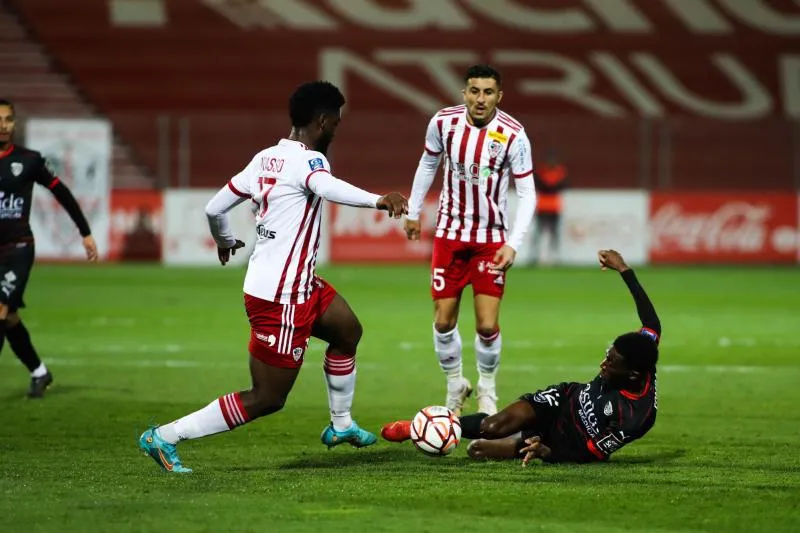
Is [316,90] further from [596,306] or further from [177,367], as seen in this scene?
[596,306]

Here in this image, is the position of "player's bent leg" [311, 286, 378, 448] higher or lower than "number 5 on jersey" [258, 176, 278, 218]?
lower

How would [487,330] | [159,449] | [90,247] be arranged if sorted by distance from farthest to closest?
[90,247]
[487,330]
[159,449]

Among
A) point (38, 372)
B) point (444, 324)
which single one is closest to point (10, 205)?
point (38, 372)

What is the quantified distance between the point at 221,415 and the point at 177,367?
5.14 metres

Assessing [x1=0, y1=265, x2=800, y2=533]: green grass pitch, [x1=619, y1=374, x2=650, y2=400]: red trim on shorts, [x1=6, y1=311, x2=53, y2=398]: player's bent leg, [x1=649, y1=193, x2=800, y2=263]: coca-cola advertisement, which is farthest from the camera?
[x1=649, y1=193, x2=800, y2=263]: coca-cola advertisement

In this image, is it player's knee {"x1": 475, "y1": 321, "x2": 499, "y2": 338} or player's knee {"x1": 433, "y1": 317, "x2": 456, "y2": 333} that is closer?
player's knee {"x1": 475, "y1": 321, "x2": 499, "y2": 338}

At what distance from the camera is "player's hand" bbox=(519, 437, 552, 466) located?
738 cm

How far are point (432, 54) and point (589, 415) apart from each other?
26.6 m

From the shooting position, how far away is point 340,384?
771 centimetres

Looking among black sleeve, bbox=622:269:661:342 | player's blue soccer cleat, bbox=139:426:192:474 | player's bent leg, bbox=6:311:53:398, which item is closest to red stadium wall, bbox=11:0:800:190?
player's bent leg, bbox=6:311:53:398

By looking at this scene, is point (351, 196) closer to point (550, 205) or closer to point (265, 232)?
point (265, 232)

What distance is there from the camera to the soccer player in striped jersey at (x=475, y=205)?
9047 mm

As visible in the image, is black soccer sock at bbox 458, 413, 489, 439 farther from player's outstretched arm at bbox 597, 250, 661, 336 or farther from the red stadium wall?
the red stadium wall

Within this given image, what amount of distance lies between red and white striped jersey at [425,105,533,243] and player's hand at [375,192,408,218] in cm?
255
